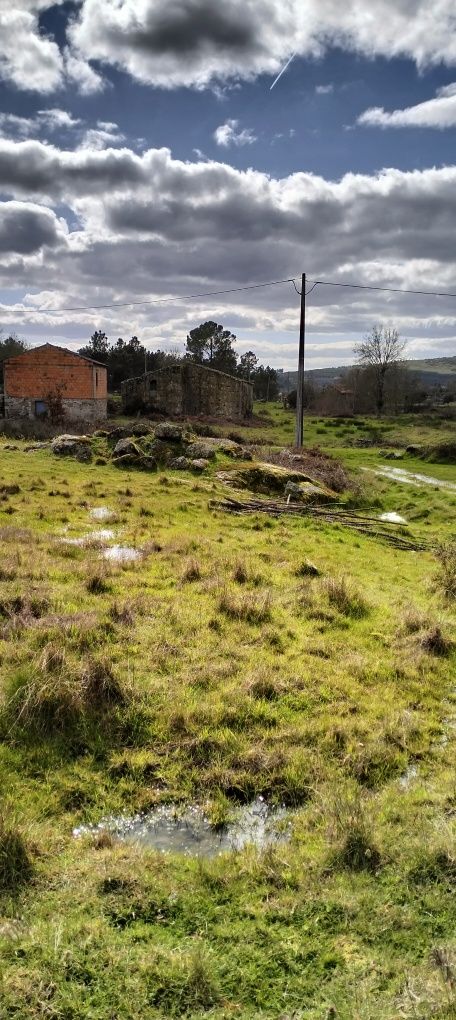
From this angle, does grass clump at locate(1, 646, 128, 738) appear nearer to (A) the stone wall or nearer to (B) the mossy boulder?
(B) the mossy boulder

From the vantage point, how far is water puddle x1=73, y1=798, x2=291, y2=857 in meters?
5.28

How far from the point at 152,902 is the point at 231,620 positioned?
553 centimetres

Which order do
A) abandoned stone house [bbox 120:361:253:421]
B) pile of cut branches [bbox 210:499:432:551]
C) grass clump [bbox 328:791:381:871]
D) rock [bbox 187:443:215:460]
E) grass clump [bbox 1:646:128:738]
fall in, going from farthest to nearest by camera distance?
1. abandoned stone house [bbox 120:361:253:421]
2. rock [bbox 187:443:215:460]
3. pile of cut branches [bbox 210:499:432:551]
4. grass clump [bbox 1:646:128:738]
5. grass clump [bbox 328:791:381:871]

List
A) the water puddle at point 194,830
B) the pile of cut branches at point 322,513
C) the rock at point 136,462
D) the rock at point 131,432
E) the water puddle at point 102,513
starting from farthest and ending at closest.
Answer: the rock at point 131,432 → the rock at point 136,462 → the pile of cut branches at point 322,513 → the water puddle at point 102,513 → the water puddle at point 194,830

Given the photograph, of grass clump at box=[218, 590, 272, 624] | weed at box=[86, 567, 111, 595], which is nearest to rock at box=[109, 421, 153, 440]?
weed at box=[86, 567, 111, 595]

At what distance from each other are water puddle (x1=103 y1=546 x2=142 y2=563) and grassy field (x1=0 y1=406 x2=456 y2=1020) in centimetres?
51

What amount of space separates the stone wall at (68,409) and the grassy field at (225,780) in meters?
40.2

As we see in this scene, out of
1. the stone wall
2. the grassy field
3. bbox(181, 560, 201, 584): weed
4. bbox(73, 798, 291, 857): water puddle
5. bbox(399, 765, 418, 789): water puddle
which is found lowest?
bbox(73, 798, 291, 857): water puddle

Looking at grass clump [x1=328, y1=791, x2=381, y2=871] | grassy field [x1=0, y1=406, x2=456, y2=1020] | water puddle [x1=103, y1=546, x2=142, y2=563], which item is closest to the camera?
grassy field [x1=0, y1=406, x2=456, y2=1020]

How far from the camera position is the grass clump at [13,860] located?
14.9 ft

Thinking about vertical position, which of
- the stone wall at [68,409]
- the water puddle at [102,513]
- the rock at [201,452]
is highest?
the stone wall at [68,409]

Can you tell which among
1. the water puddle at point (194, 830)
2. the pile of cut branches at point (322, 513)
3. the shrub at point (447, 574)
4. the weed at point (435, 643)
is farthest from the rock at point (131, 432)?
the water puddle at point (194, 830)

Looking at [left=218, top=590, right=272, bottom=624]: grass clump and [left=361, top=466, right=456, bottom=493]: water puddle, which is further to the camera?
[left=361, top=466, right=456, bottom=493]: water puddle

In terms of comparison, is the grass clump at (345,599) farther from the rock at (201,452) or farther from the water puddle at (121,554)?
the rock at (201,452)
